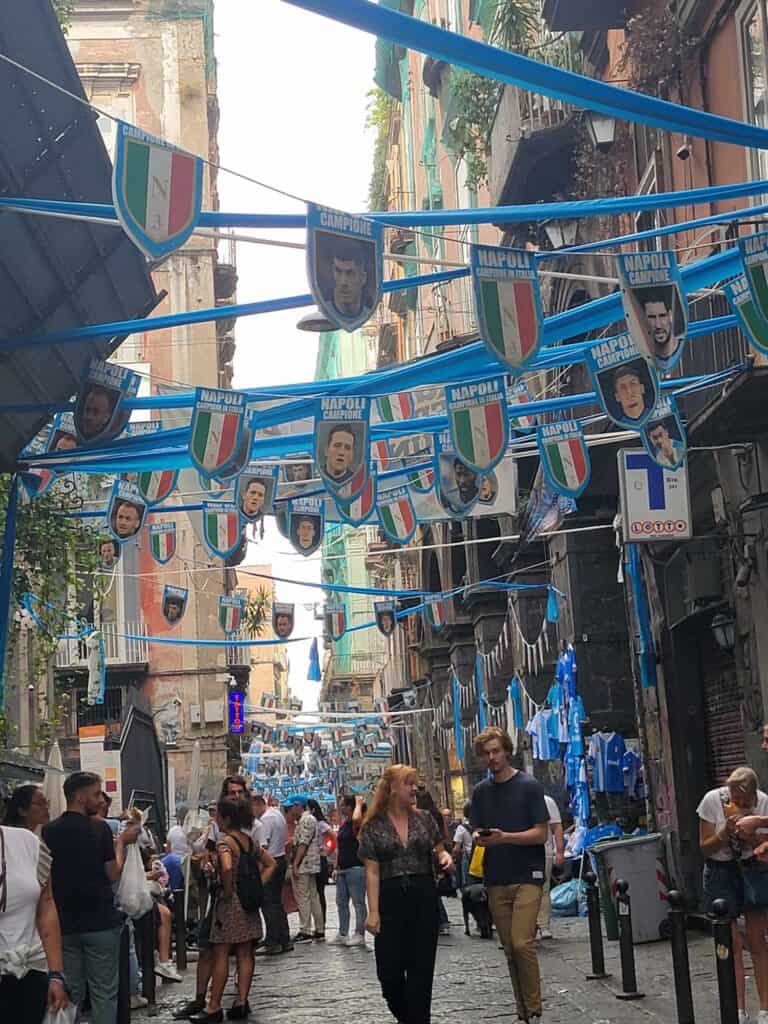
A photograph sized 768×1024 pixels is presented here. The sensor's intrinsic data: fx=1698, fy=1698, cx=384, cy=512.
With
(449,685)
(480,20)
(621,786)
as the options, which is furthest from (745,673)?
(449,685)

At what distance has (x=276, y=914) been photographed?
18.7 metres

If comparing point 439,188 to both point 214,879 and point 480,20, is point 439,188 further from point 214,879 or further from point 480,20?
point 214,879

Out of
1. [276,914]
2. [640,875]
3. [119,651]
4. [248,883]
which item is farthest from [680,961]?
[119,651]

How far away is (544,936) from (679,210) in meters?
7.44

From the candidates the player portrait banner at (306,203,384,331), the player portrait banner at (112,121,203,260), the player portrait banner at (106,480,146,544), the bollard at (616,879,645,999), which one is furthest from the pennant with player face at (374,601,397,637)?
the player portrait banner at (112,121,203,260)

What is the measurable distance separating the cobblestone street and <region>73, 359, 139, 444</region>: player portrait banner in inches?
172

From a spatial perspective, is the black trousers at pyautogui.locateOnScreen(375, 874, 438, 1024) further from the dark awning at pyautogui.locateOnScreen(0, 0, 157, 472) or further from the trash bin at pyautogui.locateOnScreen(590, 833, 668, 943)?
the trash bin at pyautogui.locateOnScreen(590, 833, 668, 943)

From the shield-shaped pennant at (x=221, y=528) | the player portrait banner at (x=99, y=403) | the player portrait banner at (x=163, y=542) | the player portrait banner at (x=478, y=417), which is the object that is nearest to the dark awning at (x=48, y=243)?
the player portrait banner at (x=99, y=403)

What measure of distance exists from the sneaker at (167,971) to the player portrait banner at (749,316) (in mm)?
9244

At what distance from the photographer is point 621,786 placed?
21.1m

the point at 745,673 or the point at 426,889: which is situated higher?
A: the point at 745,673

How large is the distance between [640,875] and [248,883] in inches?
193

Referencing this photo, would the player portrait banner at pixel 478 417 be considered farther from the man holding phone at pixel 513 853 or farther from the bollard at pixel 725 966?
the bollard at pixel 725 966

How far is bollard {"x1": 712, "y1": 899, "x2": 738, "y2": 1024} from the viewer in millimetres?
8297
